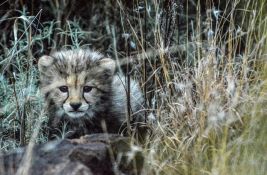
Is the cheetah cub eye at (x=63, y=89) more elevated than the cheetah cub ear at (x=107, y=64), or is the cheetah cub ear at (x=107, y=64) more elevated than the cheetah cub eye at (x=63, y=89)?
the cheetah cub ear at (x=107, y=64)

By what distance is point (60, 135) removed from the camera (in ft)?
18.7

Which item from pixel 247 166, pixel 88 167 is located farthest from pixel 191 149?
pixel 88 167

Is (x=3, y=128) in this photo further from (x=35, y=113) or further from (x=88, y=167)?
(x=88, y=167)

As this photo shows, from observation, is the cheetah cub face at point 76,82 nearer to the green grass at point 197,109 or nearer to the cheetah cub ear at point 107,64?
the cheetah cub ear at point 107,64

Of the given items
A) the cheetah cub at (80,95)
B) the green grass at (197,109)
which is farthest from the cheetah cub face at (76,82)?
the green grass at (197,109)

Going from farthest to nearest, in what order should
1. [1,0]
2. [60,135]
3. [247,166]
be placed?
[1,0]
[60,135]
[247,166]

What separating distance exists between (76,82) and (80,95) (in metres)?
0.12

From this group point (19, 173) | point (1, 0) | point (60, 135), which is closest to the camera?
point (19, 173)

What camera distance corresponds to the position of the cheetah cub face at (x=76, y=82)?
Result: 539cm

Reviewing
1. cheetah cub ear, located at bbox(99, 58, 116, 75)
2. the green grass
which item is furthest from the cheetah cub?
the green grass

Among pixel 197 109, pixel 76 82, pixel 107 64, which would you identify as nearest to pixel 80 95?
pixel 76 82

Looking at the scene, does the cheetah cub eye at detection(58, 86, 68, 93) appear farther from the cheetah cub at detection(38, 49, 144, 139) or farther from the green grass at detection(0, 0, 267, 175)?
the green grass at detection(0, 0, 267, 175)

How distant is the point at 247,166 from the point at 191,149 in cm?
49

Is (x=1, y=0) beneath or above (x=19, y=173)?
above
